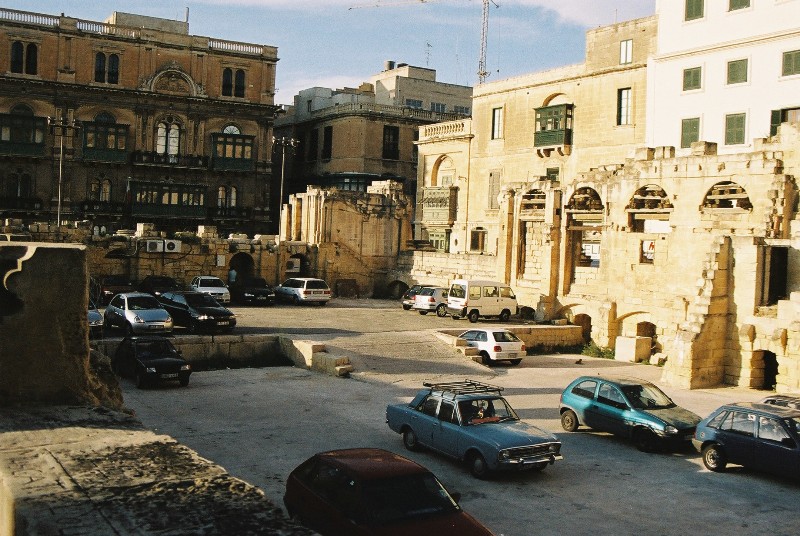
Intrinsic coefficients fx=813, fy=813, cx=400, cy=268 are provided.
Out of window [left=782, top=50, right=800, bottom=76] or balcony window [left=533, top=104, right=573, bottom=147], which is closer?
window [left=782, top=50, right=800, bottom=76]

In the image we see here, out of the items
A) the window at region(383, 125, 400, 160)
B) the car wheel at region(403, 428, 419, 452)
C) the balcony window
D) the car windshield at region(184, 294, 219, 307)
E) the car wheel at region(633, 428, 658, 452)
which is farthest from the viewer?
the window at region(383, 125, 400, 160)

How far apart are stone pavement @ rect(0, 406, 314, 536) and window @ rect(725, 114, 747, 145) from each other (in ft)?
108

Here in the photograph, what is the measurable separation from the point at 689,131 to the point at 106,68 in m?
38.8

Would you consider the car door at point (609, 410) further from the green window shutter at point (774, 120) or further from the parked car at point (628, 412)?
the green window shutter at point (774, 120)

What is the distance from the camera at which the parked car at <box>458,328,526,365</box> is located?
91.0 feet

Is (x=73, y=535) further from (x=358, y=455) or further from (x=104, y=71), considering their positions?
(x=104, y=71)

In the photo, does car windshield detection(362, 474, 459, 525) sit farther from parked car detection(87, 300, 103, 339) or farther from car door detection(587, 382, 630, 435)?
parked car detection(87, 300, 103, 339)

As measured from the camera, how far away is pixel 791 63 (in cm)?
3456

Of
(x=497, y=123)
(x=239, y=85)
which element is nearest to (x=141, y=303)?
(x=497, y=123)

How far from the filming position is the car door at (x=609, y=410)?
17.7 m

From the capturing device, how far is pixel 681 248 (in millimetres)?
30703

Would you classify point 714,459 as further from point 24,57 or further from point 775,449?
point 24,57

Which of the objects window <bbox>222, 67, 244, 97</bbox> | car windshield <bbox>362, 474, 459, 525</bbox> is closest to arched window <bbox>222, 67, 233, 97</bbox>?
window <bbox>222, 67, 244, 97</bbox>

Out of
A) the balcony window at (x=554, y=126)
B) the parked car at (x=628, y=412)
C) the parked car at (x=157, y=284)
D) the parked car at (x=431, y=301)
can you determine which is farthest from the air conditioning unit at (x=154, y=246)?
the parked car at (x=628, y=412)
